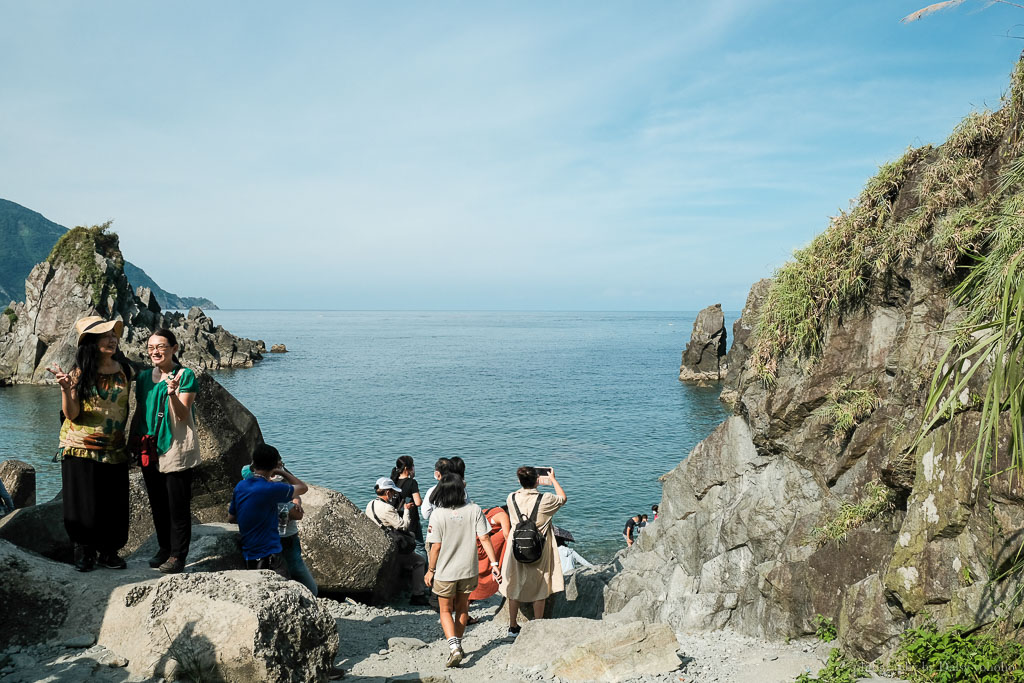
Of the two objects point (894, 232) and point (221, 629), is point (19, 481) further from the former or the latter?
point (894, 232)

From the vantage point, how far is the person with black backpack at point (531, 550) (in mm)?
8273

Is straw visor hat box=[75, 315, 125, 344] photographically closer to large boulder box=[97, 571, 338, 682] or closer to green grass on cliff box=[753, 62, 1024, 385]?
large boulder box=[97, 571, 338, 682]

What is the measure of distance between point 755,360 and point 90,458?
27.3 ft

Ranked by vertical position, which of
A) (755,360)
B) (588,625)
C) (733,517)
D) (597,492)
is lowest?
(597,492)

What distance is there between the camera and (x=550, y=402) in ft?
178

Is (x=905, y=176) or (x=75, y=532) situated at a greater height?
(x=905, y=176)

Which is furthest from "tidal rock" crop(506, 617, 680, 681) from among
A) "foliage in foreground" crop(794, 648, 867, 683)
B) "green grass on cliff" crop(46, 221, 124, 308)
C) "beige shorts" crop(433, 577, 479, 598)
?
"green grass on cliff" crop(46, 221, 124, 308)

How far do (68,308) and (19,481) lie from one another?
194 feet

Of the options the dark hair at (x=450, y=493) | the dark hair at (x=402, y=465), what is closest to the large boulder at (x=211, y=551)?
the dark hair at (x=450, y=493)

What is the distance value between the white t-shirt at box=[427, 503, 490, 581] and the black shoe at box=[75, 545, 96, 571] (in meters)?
3.37

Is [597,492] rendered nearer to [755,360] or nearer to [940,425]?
[755,360]

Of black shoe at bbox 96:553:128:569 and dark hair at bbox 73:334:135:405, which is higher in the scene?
dark hair at bbox 73:334:135:405

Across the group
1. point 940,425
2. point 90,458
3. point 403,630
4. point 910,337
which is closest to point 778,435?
point 910,337

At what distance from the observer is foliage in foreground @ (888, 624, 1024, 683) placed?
5305 millimetres
